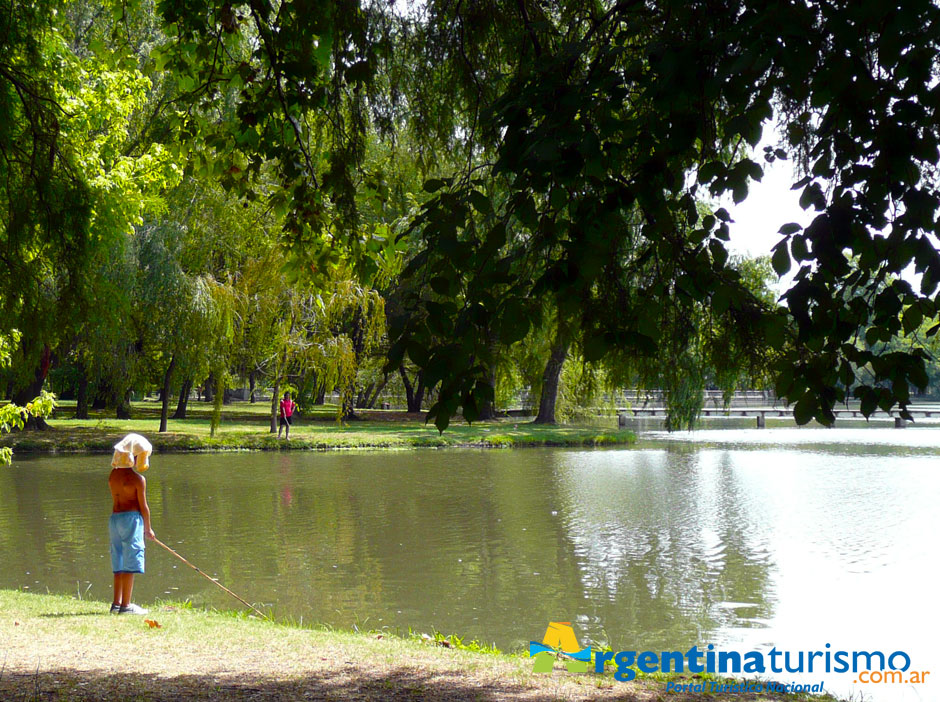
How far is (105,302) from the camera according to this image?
4699 millimetres

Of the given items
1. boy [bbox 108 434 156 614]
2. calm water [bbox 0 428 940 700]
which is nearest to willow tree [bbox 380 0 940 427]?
calm water [bbox 0 428 940 700]

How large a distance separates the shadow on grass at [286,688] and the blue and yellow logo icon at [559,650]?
15.8 inches

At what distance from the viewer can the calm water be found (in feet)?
25.6

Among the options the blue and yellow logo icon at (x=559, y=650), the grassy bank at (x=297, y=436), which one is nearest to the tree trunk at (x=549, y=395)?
the grassy bank at (x=297, y=436)

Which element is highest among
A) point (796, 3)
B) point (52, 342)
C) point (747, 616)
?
point (796, 3)

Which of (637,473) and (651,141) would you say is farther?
(637,473)

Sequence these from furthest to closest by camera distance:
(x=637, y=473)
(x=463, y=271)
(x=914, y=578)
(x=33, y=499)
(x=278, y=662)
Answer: (x=637, y=473) < (x=33, y=499) < (x=914, y=578) < (x=278, y=662) < (x=463, y=271)

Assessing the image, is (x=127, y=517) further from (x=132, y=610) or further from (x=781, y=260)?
(x=781, y=260)

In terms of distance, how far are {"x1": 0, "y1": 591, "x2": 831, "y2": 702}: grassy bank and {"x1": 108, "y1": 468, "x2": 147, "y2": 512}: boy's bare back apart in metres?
0.83

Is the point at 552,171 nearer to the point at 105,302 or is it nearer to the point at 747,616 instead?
the point at 105,302

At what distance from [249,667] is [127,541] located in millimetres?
2438

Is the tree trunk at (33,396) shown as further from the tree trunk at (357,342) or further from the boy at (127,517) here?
the boy at (127,517)

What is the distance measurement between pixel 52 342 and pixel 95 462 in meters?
17.9

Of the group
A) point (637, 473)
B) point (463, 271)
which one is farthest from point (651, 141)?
point (637, 473)
